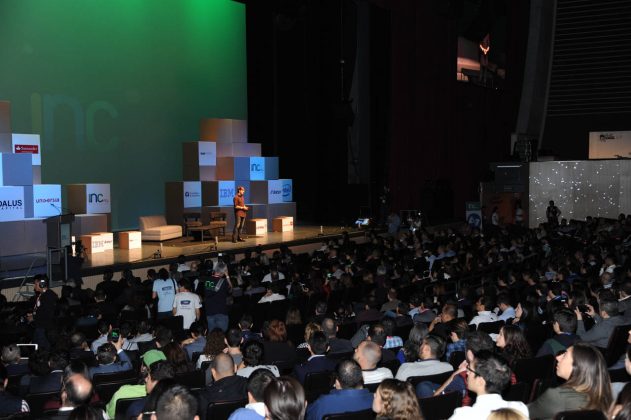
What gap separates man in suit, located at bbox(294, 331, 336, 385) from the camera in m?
5.95

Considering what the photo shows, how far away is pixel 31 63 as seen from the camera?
17000mm

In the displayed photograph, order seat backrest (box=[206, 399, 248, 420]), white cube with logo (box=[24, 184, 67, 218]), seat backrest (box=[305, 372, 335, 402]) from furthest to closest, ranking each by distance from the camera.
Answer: white cube with logo (box=[24, 184, 67, 218]), seat backrest (box=[305, 372, 335, 402]), seat backrest (box=[206, 399, 248, 420])

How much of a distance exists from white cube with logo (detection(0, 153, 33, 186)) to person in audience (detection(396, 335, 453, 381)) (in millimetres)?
11131

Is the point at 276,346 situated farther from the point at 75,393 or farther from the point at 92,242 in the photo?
the point at 92,242

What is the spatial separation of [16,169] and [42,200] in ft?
3.02

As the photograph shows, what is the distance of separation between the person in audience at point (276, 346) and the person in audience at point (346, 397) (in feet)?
6.75

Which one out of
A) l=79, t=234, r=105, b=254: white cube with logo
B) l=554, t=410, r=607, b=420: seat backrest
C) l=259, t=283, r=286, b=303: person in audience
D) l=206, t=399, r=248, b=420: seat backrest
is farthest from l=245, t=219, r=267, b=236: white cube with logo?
l=554, t=410, r=607, b=420: seat backrest

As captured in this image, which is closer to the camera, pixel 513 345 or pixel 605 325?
pixel 513 345

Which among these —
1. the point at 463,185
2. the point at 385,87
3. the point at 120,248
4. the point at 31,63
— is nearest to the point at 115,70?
the point at 31,63

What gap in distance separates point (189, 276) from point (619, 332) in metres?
6.46

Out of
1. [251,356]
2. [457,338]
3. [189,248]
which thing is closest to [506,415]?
[251,356]

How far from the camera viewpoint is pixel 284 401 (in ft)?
12.1

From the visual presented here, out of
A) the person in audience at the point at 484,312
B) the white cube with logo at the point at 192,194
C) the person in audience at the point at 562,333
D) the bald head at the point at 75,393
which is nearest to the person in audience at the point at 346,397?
the bald head at the point at 75,393

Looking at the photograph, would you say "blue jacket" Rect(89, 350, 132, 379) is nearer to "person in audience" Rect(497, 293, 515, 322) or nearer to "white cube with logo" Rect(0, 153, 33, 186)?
"person in audience" Rect(497, 293, 515, 322)
